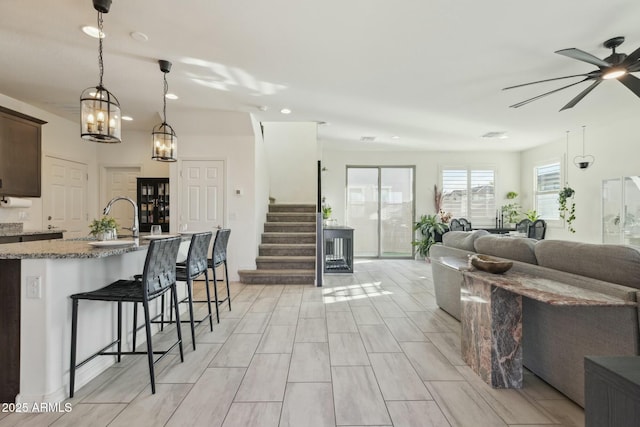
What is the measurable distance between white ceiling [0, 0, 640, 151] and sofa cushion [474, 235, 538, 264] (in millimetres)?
1858

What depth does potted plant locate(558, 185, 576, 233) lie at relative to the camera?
6.60 metres

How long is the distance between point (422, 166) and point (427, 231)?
1840 millimetres

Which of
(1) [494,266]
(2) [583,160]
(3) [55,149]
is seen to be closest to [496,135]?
(2) [583,160]

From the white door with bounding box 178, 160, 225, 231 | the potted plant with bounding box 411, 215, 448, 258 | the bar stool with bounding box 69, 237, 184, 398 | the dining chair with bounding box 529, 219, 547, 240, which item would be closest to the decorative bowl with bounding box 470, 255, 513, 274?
the bar stool with bounding box 69, 237, 184, 398

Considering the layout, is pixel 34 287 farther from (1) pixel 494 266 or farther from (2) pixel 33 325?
(1) pixel 494 266

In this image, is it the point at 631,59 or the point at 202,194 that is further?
the point at 202,194

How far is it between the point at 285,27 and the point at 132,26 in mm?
1369

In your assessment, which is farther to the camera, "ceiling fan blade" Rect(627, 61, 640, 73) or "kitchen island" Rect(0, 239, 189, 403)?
"ceiling fan blade" Rect(627, 61, 640, 73)

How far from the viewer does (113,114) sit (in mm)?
2594

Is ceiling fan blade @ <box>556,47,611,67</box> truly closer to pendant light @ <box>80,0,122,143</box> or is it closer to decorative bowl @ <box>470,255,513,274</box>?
decorative bowl @ <box>470,255,513,274</box>

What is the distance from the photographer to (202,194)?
5848 millimetres

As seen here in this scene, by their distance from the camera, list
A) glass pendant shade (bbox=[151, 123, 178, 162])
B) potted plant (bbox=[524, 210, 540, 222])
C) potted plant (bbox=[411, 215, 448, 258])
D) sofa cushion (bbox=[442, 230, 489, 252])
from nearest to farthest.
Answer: sofa cushion (bbox=[442, 230, 489, 252])
glass pendant shade (bbox=[151, 123, 178, 162])
potted plant (bbox=[524, 210, 540, 222])
potted plant (bbox=[411, 215, 448, 258])

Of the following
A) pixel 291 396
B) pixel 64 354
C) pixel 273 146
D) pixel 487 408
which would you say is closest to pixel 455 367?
pixel 487 408

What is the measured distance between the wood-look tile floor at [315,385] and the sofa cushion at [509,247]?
885 millimetres
